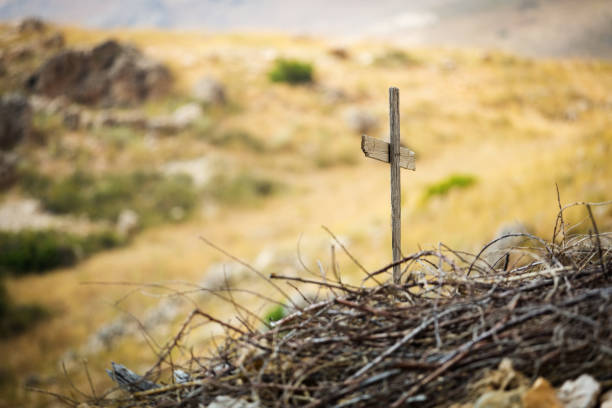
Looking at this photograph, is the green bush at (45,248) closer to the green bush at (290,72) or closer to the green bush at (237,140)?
the green bush at (237,140)

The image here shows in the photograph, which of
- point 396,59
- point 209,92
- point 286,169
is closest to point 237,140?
point 286,169

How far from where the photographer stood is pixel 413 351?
147 cm

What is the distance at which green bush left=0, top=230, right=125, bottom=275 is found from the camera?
44.5 ft

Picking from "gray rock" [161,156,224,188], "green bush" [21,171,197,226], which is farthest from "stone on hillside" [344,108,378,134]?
"green bush" [21,171,197,226]

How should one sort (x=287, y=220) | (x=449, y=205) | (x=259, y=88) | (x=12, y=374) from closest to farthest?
(x=12, y=374), (x=449, y=205), (x=287, y=220), (x=259, y=88)

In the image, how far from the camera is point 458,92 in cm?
3080

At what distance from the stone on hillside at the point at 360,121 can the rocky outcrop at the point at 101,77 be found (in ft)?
39.9

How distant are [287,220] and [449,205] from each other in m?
6.73

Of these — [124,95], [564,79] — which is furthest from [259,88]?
[564,79]

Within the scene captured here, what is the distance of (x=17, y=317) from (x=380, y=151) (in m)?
11.7

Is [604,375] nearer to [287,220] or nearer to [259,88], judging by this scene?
[287,220]

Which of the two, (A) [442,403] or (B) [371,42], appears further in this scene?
(B) [371,42]

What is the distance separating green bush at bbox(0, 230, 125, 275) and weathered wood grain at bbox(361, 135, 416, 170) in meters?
14.1

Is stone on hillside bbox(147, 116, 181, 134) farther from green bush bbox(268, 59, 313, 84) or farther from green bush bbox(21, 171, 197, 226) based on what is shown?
green bush bbox(268, 59, 313, 84)
